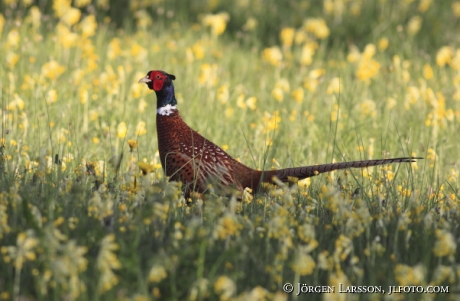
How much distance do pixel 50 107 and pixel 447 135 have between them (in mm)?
3526

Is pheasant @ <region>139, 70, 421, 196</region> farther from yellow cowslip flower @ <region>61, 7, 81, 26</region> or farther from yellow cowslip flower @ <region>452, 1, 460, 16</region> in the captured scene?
yellow cowslip flower @ <region>452, 1, 460, 16</region>

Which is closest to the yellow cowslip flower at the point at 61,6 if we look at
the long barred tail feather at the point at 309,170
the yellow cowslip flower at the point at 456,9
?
the long barred tail feather at the point at 309,170

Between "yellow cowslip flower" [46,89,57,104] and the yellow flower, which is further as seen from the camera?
the yellow flower

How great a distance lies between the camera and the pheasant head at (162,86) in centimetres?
534

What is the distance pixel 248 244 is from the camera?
3207 millimetres

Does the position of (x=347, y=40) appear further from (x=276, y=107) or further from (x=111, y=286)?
(x=111, y=286)

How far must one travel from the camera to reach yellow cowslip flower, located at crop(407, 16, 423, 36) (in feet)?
34.6

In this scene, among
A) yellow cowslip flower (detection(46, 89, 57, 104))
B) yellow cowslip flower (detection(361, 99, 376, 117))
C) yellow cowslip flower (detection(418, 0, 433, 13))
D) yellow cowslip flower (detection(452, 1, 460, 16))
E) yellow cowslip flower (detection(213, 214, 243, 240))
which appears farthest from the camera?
yellow cowslip flower (detection(418, 0, 433, 13))

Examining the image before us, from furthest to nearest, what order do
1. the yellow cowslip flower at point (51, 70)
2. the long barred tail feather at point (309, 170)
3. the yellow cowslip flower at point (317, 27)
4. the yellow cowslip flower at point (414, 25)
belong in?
1. the yellow cowslip flower at point (414, 25)
2. the yellow cowslip flower at point (317, 27)
3. the yellow cowslip flower at point (51, 70)
4. the long barred tail feather at point (309, 170)

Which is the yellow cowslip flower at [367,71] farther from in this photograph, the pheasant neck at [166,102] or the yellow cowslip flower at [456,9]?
the pheasant neck at [166,102]

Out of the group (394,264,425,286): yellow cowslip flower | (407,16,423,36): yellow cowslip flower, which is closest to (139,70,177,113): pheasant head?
(394,264,425,286): yellow cowslip flower

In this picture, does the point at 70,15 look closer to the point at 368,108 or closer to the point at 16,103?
the point at 16,103

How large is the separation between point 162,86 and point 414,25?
5.99 meters

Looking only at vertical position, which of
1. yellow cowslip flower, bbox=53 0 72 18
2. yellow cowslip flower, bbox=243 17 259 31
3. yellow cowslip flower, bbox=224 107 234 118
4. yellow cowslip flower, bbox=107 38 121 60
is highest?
yellow cowslip flower, bbox=243 17 259 31
